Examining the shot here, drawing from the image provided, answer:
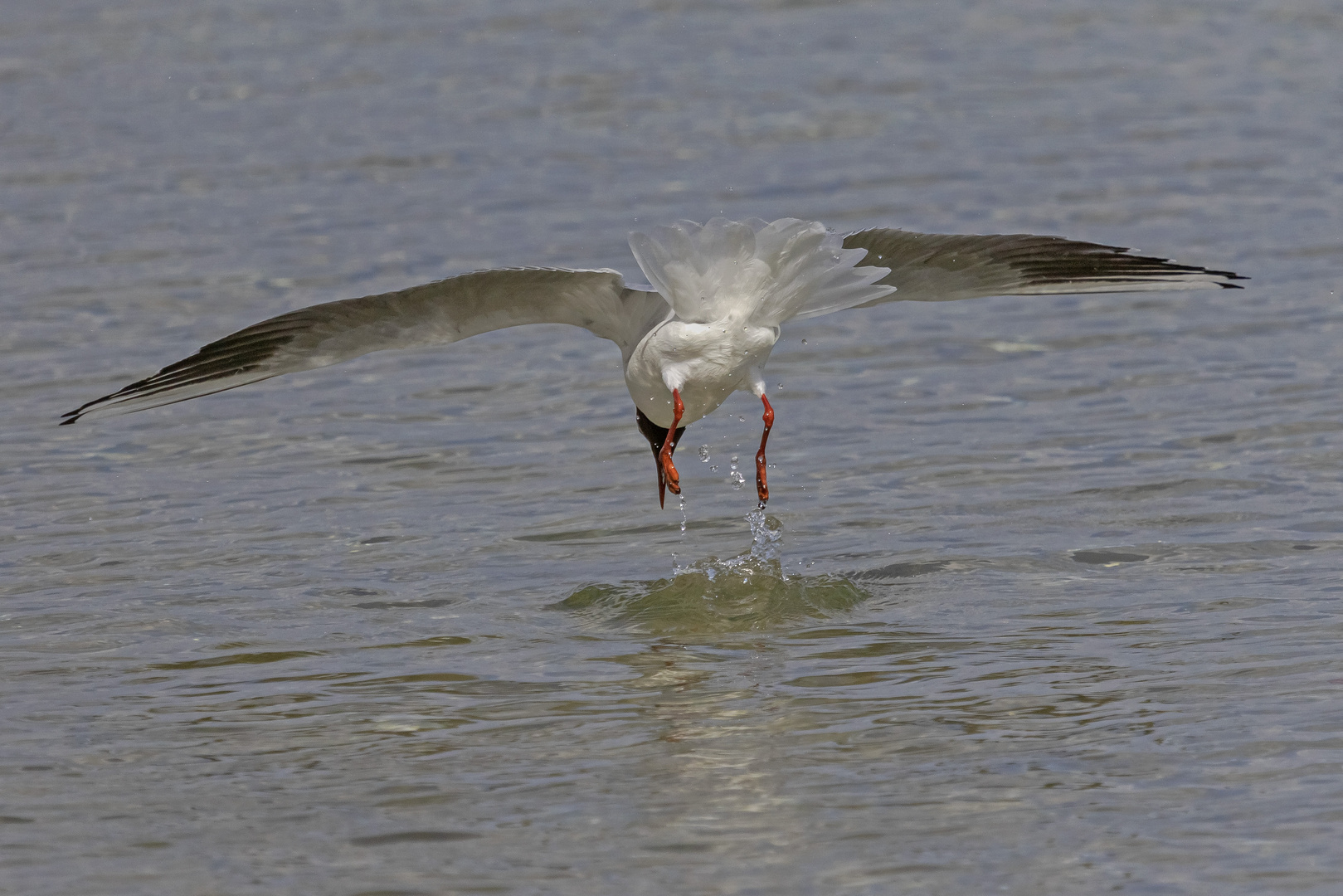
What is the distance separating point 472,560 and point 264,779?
2.30 m

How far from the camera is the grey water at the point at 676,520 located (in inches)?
196

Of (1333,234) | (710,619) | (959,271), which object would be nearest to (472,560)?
(710,619)

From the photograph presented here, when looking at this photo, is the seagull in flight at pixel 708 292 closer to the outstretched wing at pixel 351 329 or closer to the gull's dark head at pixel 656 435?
the outstretched wing at pixel 351 329

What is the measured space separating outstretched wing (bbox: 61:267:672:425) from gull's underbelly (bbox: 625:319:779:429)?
0.98 ft

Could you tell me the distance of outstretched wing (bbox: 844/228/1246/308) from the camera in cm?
692

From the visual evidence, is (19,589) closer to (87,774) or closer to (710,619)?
(87,774)

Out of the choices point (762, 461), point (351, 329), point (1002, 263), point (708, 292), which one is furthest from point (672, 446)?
point (1002, 263)

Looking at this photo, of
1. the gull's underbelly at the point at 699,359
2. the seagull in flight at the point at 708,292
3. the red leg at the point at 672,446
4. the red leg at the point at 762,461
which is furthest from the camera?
the red leg at the point at 762,461

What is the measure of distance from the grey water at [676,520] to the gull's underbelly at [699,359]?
0.70 m

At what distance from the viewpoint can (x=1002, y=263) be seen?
Answer: 707 cm

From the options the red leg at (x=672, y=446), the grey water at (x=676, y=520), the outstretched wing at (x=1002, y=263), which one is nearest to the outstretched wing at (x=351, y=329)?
the red leg at (x=672, y=446)

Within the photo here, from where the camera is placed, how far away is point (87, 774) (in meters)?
5.51

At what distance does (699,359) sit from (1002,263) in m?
1.19

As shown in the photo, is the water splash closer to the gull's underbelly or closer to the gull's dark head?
the gull's dark head
